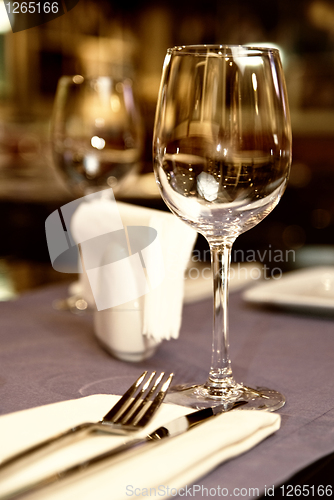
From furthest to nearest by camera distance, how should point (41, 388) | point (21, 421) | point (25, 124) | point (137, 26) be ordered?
point (137, 26), point (25, 124), point (41, 388), point (21, 421)

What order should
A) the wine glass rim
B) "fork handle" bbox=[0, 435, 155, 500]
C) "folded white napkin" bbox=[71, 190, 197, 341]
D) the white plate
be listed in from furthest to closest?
the white plate, "folded white napkin" bbox=[71, 190, 197, 341], the wine glass rim, "fork handle" bbox=[0, 435, 155, 500]

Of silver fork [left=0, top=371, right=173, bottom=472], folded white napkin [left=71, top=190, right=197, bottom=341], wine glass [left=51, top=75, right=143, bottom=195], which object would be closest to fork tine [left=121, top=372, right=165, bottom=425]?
silver fork [left=0, top=371, right=173, bottom=472]

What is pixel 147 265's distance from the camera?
23.2 inches

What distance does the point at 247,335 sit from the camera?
71cm

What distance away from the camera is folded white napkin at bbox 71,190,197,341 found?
584 millimetres

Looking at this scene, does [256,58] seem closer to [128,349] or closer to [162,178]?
[162,178]

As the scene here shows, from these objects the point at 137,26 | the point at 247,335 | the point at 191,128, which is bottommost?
the point at 247,335

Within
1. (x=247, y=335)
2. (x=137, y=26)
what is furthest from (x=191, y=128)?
(x=137, y=26)

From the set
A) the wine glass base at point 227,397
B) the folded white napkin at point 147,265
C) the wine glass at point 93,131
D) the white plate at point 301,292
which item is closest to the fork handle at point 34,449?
the wine glass base at point 227,397

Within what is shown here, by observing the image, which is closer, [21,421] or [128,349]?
[21,421]

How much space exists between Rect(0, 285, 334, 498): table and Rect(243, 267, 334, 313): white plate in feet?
0.06

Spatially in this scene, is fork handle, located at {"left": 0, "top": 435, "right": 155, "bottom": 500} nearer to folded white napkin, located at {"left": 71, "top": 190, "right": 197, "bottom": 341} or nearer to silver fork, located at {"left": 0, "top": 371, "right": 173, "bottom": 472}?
silver fork, located at {"left": 0, "top": 371, "right": 173, "bottom": 472}

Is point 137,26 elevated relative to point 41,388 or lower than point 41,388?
elevated

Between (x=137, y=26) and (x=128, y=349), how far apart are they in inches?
193
